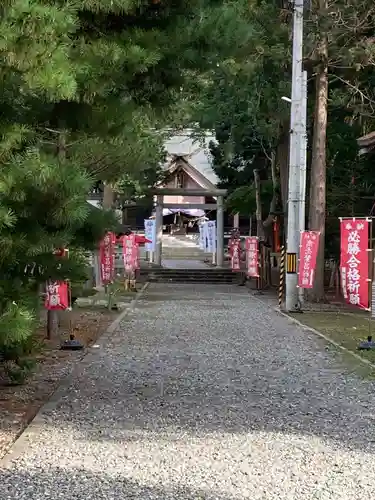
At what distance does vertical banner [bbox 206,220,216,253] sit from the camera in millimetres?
33000

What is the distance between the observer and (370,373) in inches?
365

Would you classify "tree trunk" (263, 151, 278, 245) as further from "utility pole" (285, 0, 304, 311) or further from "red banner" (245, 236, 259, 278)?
"utility pole" (285, 0, 304, 311)

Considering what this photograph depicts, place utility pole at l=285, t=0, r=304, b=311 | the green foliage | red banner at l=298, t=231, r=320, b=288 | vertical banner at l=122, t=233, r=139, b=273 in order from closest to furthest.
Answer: the green foliage
red banner at l=298, t=231, r=320, b=288
utility pole at l=285, t=0, r=304, b=311
vertical banner at l=122, t=233, r=139, b=273

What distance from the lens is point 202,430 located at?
6.26 m

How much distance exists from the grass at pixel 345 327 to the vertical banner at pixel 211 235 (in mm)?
15416

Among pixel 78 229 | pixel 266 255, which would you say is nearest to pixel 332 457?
pixel 78 229

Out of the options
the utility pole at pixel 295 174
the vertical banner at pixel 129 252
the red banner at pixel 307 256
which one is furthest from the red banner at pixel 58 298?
the vertical banner at pixel 129 252

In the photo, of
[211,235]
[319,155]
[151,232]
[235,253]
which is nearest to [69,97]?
[319,155]

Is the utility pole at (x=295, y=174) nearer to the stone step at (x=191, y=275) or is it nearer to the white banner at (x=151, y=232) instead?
the stone step at (x=191, y=275)

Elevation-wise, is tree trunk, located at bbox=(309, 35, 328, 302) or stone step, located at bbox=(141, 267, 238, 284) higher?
tree trunk, located at bbox=(309, 35, 328, 302)

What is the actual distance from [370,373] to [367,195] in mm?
12725

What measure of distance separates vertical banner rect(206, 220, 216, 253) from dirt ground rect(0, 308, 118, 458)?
18436 mm

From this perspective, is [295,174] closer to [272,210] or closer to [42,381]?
[272,210]

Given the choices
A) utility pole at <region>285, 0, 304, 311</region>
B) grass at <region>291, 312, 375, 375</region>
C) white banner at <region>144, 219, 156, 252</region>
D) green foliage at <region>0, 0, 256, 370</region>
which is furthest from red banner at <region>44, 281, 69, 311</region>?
white banner at <region>144, 219, 156, 252</region>
